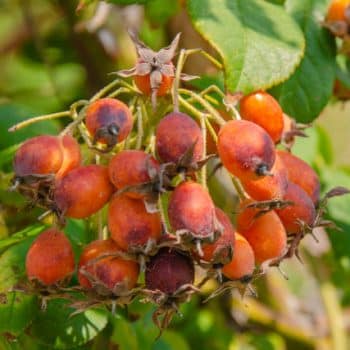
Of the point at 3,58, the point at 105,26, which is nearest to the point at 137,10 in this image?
the point at 105,26

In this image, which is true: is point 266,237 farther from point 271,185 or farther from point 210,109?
point 210,109

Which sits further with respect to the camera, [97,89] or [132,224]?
[97,89]

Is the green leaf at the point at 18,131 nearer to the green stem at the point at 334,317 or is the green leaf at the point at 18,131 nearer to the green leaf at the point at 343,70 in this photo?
Result: the green leaf at the point at 343,70

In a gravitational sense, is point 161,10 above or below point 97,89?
above

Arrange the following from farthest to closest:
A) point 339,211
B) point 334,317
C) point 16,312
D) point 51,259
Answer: point 334,317 < point 339,211 < point 16,312 < point 51,259

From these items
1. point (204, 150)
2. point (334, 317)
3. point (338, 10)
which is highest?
point (204, 150)

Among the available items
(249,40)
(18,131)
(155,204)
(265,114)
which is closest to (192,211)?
(155,204)
